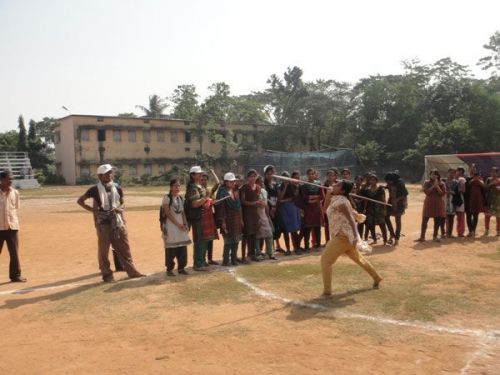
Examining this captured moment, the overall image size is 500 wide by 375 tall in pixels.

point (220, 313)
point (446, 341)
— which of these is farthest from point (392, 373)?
point (220, 313)

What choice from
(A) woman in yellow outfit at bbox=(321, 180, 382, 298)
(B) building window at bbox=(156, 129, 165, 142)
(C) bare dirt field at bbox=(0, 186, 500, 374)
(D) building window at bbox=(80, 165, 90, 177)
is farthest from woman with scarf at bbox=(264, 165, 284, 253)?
(B) building window at bbox=(156, 129, 165, 142)

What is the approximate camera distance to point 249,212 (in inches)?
343

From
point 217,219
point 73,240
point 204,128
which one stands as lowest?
point 73,240

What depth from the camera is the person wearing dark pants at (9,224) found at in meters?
7.95

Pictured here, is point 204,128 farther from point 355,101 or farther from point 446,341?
point 446,341

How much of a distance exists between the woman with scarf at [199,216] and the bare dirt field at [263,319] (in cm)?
39

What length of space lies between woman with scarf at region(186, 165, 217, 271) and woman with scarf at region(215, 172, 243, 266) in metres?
0.17

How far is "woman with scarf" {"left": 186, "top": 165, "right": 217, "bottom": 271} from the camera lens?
803 cm

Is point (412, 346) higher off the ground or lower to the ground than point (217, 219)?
lower

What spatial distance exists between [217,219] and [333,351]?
429 cm

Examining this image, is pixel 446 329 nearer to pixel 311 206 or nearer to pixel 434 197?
pixel 311 206

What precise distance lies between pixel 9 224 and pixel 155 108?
5695 cm

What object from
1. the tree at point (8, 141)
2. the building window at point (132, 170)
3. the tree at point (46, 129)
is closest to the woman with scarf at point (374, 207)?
the building window at point (132, 170)

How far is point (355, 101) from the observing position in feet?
169
